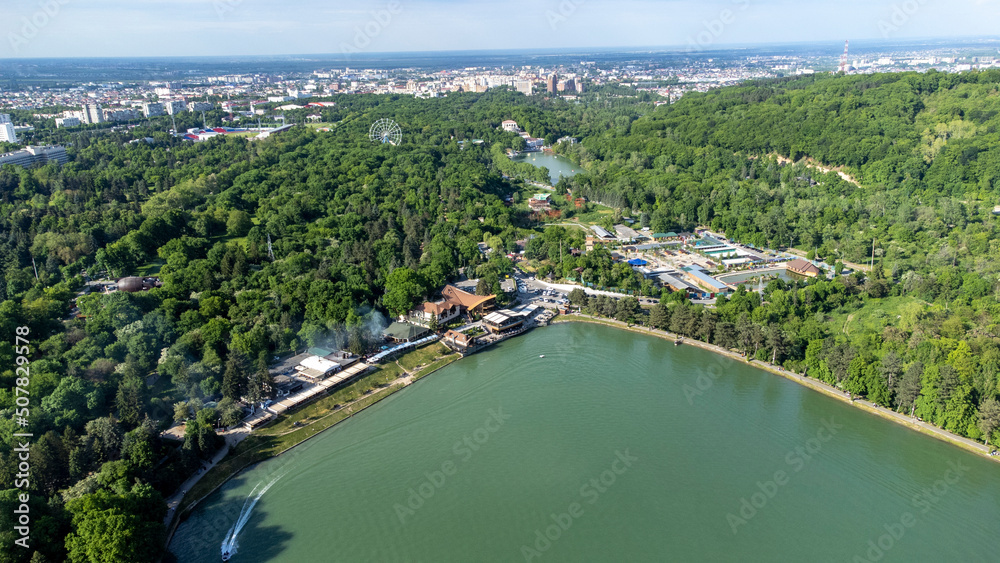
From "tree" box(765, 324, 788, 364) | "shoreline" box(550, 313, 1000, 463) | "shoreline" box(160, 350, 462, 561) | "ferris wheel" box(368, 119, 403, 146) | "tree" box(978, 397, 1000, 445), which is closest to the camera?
"shoreline" box(160, 350, 462, 561)

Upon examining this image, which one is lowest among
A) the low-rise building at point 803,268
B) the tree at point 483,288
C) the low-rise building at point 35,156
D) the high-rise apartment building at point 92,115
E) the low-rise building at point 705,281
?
the low-rise building at point 705,281

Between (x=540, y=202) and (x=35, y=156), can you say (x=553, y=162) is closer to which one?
(x=540, y=202)

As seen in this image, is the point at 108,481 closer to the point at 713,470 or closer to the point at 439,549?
the point at 439,549

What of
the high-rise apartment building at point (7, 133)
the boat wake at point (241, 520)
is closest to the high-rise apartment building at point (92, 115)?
the high-rise apartment building at point (7, 133)

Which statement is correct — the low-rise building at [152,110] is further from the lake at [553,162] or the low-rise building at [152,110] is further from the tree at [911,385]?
the tree at [911,385]

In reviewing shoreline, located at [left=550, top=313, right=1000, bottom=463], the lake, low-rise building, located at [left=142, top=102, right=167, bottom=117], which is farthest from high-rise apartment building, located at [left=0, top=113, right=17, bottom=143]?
shoreline, located at [left=550, top=313, right=1000, bottom=463]

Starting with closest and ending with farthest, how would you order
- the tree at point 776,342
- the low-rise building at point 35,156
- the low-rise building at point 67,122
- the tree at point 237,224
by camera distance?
the tree at point 776,342, the tree at point 237,224, the low-rise building at point 35,156, the low-rise building at point 67,122

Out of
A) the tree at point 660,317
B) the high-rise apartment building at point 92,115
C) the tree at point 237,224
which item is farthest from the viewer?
the high-rise apartment building at point 92,115

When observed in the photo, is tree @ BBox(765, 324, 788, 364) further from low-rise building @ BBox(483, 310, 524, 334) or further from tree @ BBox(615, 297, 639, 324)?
low-rise building @ BBox(483, 310, 524, 334)
